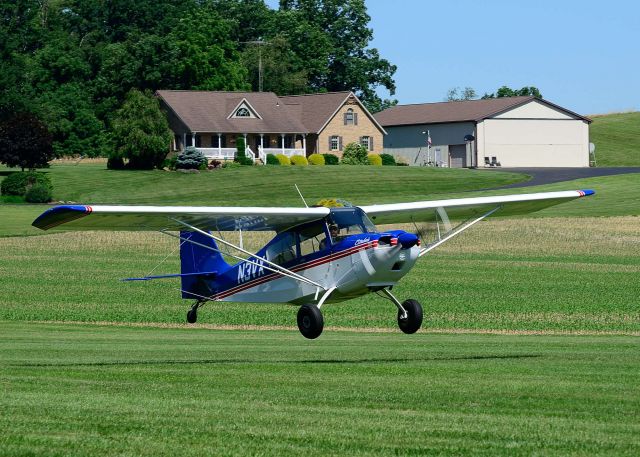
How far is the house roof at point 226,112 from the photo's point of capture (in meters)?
104

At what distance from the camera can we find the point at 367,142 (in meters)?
112

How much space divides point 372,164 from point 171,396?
3553 inches

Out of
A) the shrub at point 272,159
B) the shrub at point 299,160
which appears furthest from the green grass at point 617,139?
the shrub at point 272,159

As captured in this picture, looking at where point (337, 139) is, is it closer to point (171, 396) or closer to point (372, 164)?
point (372, 164)

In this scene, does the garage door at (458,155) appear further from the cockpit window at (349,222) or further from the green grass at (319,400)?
the cockpit window at (349,222)

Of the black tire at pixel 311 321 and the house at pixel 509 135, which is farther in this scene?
the house at pixel 509 135

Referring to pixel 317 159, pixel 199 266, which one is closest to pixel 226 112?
pixel 317 159

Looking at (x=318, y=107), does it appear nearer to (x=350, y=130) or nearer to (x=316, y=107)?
(x=316, y=107)

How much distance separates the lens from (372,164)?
10419 centimetres

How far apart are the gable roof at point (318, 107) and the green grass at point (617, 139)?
24852 millimetres

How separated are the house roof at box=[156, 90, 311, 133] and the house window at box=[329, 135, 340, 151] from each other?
2718 mm

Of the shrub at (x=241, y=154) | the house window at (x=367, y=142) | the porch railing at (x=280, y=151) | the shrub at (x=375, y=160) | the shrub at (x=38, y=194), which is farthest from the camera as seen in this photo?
the house window at (x=367, y=142)

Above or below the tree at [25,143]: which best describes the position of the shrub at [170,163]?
below

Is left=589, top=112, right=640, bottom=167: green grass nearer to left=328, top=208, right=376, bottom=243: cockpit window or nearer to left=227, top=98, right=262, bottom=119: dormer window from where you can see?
left=227, top=98, right=262, bottom=119: dormer window
